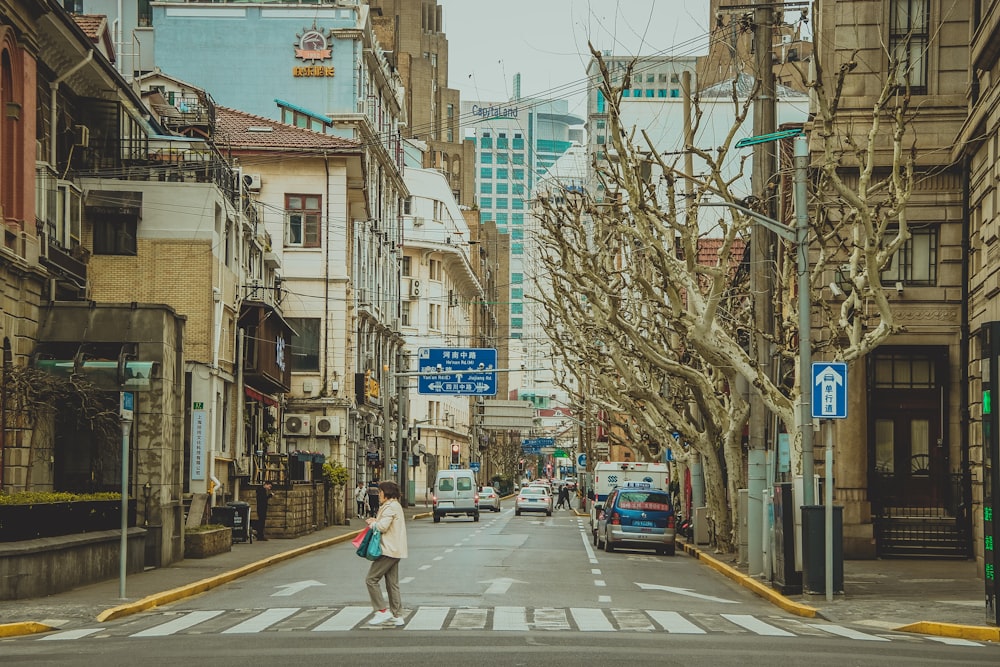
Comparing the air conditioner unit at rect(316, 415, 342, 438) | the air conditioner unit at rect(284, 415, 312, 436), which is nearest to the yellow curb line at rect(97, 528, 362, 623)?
the air conditioner unit at rect(284, 415, 312, 436)

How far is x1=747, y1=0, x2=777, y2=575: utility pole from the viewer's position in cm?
2591

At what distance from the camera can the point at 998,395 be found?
54.8 ft

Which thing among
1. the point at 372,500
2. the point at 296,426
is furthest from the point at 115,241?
the point at 372,500

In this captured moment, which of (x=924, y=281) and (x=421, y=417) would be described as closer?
(x=924, y=281)

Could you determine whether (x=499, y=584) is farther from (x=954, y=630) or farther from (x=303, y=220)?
(x=303, y=220)

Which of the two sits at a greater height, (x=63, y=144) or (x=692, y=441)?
(x=63, y=144)

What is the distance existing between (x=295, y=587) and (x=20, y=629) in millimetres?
7185

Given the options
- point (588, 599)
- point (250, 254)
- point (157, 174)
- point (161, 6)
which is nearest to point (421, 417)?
point (161, 6)

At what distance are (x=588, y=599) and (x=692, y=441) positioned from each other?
17.1 meters

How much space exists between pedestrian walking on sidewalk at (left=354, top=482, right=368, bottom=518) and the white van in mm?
3044

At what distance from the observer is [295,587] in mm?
23359

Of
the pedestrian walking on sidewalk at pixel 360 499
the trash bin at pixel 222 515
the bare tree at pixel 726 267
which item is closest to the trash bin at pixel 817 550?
the bare tree at pixel 726 267

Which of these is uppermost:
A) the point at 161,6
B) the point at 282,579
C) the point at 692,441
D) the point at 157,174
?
the point at 161,6

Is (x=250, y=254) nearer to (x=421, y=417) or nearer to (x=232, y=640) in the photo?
(x=232, y=640)
